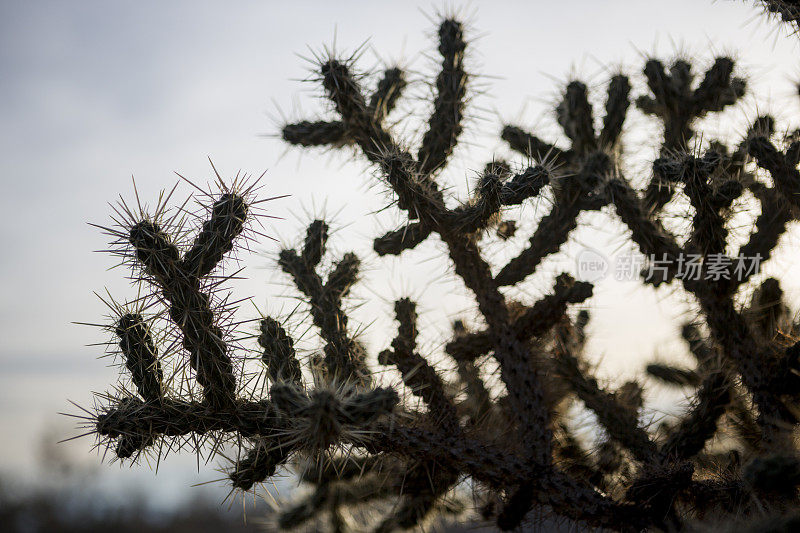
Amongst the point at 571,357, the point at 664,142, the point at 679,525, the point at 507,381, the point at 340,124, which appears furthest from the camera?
the point at 664,142

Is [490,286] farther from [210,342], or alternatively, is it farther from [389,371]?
[210,342]

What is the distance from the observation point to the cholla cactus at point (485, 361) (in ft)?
6.42

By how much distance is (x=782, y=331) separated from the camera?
275 centimetres

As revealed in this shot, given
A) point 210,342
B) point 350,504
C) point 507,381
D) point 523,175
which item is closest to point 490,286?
point 507,381

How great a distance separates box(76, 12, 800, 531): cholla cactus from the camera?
1.96 meters

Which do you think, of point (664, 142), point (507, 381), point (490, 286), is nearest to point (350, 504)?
point (507, 381)

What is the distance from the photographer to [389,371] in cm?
245

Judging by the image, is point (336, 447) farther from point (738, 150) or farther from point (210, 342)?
point (738, 150)

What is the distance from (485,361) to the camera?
3020 mm

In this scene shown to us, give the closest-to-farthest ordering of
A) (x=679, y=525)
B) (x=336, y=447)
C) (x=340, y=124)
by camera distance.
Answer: (x=336, y=447) → (x=679, y=525) → (x=340, y=124)

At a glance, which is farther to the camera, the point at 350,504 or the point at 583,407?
the point at 350,504

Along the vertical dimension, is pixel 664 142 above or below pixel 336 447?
above

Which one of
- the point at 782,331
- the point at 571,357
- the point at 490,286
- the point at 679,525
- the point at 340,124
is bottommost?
the point at 679,525

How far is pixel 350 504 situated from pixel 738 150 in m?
3.10
